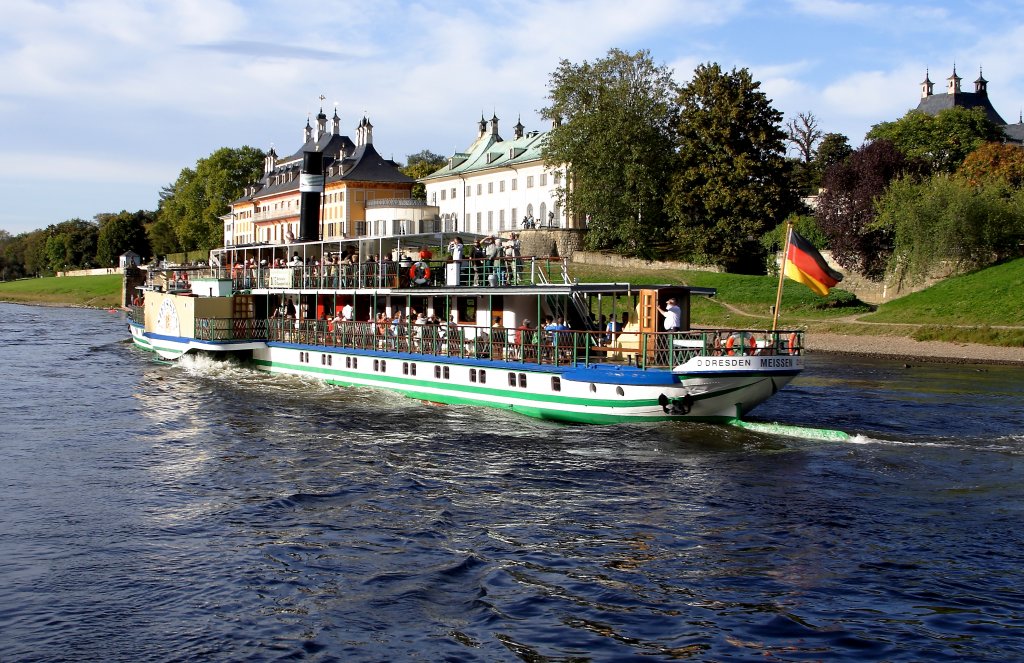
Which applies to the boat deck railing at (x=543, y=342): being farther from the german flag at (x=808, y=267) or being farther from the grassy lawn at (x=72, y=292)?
the grassy lawn at (x=72, y=292)

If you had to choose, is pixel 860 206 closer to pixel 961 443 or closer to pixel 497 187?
pixel 497 187

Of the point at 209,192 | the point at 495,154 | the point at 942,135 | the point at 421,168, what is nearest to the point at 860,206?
the point at 942,135

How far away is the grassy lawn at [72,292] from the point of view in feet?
418

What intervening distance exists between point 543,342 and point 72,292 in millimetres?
124842

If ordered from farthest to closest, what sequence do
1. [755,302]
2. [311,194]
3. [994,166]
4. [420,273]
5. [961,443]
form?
1. [994,166]
2. [755,302]
3. [311,194]
4. [420,273]
5. [961,443]

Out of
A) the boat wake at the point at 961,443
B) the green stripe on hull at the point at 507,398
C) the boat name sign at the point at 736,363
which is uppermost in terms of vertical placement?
the boat name sign at the point at 736,363

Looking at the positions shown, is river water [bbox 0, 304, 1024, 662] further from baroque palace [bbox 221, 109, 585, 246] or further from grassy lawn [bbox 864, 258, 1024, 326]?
baroque palace [bbox 221, 109, 585, 246]

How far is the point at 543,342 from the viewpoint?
29.7 metres

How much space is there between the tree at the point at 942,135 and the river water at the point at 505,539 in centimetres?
6635

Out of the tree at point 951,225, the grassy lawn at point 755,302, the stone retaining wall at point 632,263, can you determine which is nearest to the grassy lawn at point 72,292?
the stone retaining wall at point 632,263

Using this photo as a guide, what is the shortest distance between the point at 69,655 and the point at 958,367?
42849 mm

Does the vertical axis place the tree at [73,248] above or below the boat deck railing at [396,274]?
above

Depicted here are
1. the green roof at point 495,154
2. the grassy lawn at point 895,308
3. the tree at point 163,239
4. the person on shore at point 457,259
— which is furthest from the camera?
the tree at point 163,239

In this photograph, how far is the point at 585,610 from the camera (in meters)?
14.4
